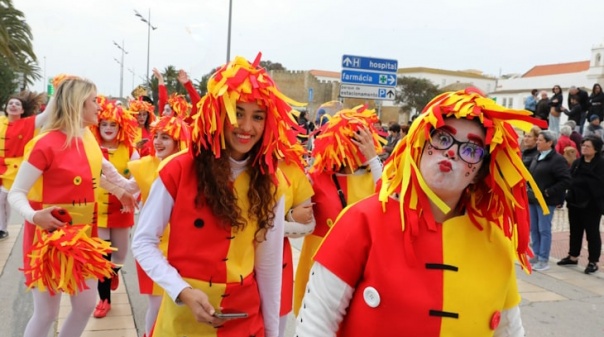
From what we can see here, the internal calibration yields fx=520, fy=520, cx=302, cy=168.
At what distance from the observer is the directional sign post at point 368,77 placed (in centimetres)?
961

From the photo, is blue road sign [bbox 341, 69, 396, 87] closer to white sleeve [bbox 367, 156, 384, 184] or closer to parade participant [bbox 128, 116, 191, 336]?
parade participant [bbox 128, 116, 191, 336]

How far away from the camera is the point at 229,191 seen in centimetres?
219

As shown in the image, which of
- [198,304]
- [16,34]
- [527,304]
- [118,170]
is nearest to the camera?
[198,304]

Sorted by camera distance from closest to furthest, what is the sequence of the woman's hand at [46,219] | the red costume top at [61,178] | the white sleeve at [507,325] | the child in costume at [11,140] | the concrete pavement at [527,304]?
the white sleeve at [507,325]
the woman's hand at [46,219]
the red costume top at [61,178]
the concrete pavement at [527,304]
the child in costume at [11,140]

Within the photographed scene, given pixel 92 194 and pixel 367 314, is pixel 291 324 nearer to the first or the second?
pixel 92 194

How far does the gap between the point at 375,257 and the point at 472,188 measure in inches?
17.4

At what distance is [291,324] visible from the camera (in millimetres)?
4500

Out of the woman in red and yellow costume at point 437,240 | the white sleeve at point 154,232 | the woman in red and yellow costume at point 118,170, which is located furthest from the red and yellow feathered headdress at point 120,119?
the woman in red and yellow costume at point 437,240

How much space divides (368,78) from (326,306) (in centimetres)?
850

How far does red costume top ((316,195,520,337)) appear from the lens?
5.21ft

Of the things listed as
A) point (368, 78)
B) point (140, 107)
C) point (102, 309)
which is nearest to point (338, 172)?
point (102, 309)

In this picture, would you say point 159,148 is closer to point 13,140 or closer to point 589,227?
point 13,140

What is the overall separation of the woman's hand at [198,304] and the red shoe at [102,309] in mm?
2741

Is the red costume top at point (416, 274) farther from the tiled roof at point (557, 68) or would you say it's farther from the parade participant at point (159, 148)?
the tiled roof at point (557, 68)
